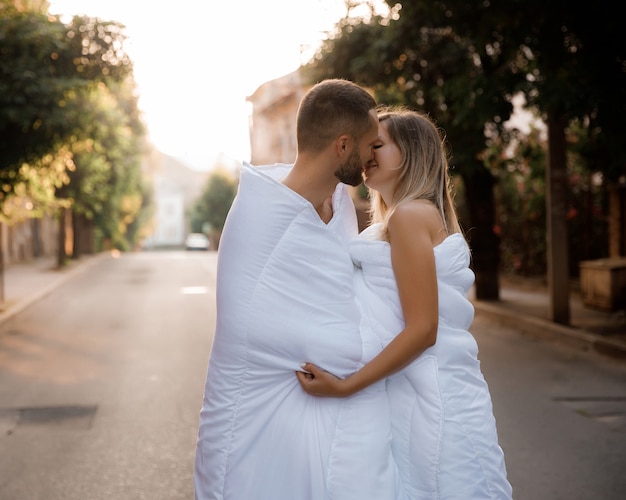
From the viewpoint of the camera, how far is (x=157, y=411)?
7.10 metres

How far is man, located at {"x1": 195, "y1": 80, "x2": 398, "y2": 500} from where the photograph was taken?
2.22 meters

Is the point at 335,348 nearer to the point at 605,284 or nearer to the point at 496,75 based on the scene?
the point at 496,75

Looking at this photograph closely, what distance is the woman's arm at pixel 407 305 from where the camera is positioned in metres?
2.24

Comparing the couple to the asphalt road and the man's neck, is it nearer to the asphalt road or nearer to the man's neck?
the man's neck

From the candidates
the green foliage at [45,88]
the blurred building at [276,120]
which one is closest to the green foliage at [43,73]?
the green foliage at [45,88]

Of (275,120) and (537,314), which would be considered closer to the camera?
(537,314)

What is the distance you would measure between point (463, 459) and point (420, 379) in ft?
0.86

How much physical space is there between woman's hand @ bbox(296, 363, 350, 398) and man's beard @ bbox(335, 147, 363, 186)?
0.53 m

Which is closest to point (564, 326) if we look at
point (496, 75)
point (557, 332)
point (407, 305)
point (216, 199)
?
point (557, 332)

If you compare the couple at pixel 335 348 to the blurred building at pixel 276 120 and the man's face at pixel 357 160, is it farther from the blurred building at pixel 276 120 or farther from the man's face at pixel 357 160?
the blurred building at pixel 276 120

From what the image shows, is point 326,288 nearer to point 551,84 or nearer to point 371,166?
point 371,166

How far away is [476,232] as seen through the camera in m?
15.5

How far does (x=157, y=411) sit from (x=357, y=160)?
5.24 meters

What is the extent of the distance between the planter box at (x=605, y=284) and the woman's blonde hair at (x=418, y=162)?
11235 mm
